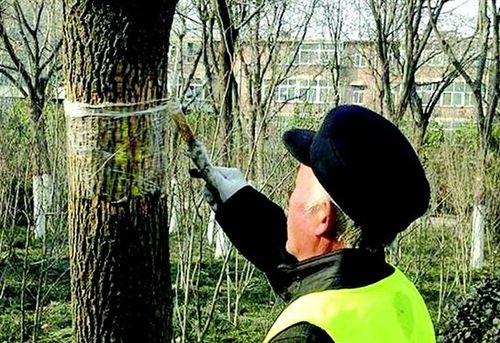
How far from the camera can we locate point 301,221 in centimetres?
175

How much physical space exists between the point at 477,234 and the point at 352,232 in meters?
9.88

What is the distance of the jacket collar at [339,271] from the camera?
1.69 meters

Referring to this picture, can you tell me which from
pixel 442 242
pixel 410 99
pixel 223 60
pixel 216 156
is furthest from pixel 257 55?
pixel 216 156

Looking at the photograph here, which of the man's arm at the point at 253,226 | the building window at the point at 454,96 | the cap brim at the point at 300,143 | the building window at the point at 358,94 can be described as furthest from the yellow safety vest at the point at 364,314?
the building window at the point at 454,96

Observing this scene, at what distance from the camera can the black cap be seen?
65.7 inches

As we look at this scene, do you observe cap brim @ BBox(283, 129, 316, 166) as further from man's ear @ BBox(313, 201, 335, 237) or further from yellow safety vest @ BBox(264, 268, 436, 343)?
yellow safety vest @ BBox(264, 268, 436, 343)

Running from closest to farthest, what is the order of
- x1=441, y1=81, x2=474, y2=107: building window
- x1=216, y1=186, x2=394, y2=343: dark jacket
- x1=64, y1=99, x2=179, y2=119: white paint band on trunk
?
x1=216, y1=186, x2=394, y2=343: dark jacket, x1=64, y1=99, x2=179, y2=119: white paint band on trunk, x1=441, y1=81, x2=474, y2=107: building window

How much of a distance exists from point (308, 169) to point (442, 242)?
7.95m

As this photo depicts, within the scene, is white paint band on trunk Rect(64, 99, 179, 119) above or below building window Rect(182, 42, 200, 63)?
below

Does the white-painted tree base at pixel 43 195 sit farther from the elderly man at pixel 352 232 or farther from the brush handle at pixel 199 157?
the elderly man at pixel 352 232

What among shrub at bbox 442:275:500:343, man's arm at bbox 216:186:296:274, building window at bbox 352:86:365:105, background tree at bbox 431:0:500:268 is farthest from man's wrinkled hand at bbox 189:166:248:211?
building window at bbox 352:86:365:105

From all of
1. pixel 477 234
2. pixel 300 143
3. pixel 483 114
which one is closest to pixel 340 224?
pixel 300 143

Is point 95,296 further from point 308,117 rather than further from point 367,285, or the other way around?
point 308,117

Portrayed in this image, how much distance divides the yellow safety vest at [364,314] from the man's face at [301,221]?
0.43 ft
